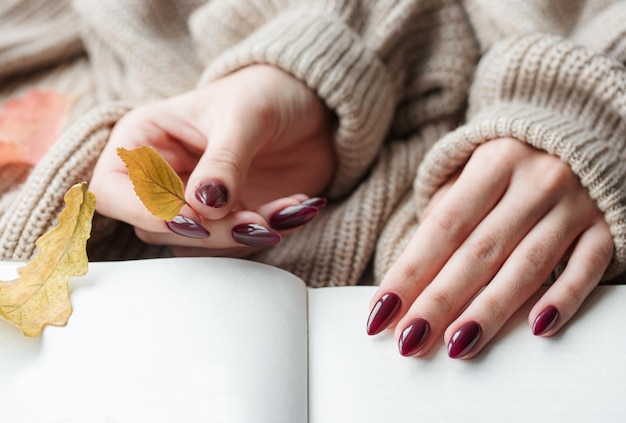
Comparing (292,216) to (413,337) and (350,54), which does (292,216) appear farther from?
(350,54)

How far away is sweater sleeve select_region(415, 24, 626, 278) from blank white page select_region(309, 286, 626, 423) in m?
0.13

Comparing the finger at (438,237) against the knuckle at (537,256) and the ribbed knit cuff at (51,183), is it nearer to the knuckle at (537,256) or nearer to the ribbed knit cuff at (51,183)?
the knuckle at (537,256)

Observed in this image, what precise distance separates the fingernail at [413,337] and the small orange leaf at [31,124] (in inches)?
19.9

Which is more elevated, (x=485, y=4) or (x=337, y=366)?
(x=485, y=4)

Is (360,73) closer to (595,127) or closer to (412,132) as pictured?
(412,132)

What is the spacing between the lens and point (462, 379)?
1.59ft

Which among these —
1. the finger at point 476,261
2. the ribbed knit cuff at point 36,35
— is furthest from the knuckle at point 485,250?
the ribbed knit cuff at point 36,35

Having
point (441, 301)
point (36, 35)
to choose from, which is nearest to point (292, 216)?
point (441, 301)

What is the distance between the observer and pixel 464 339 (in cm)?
49

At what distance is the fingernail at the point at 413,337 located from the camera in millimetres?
491

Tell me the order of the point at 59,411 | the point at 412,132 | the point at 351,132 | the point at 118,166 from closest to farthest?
the point at 59,411
the point at 118,166
the point at 351,132
the point at 412,132

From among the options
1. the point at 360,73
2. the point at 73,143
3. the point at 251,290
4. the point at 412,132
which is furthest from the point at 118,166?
the point at 412,132

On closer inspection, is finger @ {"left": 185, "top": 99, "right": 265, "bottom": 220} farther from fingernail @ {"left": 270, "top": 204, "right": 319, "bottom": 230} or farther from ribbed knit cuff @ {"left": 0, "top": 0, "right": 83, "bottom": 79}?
ribbed knit cuff @ {"left": 0, "top": 0, "right": 83, "bottom": 79}

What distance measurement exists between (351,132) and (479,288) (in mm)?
250
